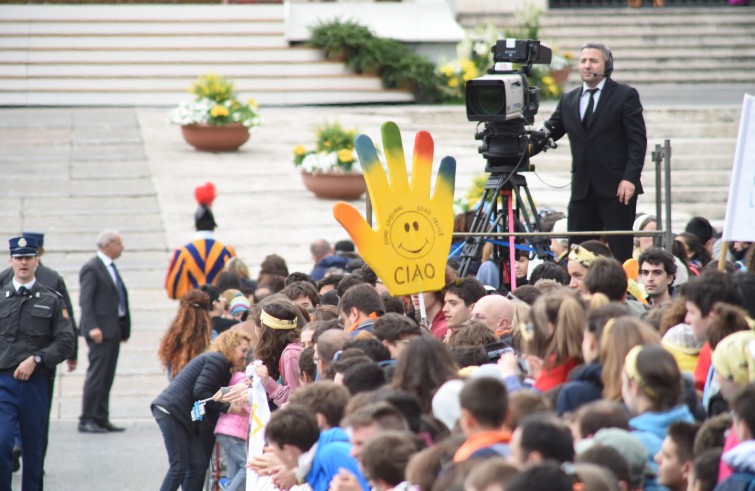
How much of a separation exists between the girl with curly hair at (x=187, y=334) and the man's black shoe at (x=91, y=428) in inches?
95.4

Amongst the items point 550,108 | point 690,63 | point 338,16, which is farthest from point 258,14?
point 690,63

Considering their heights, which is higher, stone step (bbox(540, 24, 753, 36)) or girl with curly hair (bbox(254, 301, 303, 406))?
stone step (bbox(540, 24, 753, 36))

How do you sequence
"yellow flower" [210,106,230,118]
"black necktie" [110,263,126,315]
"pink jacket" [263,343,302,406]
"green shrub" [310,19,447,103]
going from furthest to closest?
"green shrub" [310,19,447,103], "yellow flower" [210,106,230,118], "black necktie" [110,263,126,315], "pink jacket" [263,343,302,406]

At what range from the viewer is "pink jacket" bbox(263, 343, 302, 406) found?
8148mm

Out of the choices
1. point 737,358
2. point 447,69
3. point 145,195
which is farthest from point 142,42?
point 737,358

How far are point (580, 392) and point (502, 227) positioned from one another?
14.9 feet

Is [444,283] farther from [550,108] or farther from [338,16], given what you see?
[338,16]

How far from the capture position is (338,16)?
2547 cm

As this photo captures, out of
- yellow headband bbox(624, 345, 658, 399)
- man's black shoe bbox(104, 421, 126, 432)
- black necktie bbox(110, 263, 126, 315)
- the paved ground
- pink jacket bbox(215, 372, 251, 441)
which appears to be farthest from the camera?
the paved ground

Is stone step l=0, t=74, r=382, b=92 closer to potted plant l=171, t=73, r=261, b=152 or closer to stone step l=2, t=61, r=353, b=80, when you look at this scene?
stone step l=2, t=61, r=353, b=80

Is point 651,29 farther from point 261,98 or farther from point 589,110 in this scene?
point 589,110

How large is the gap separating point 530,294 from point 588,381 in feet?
7.14

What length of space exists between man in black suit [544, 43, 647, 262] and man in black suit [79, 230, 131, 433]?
5.40m

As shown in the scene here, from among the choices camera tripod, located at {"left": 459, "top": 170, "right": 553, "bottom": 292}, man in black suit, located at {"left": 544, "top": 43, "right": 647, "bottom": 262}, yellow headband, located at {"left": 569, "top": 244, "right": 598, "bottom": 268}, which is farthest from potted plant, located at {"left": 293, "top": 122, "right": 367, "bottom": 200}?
yellow headband, located at {"left": 569, "top": 244, "right": 598, "bottom": 268}
